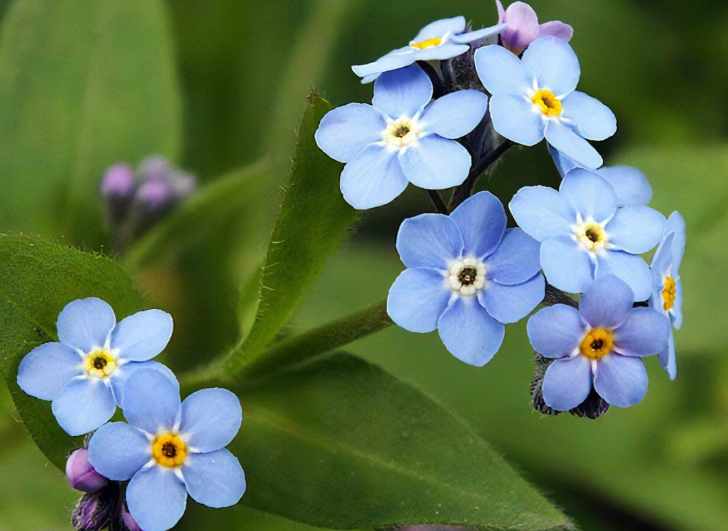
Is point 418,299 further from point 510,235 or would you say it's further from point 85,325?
point 85,325

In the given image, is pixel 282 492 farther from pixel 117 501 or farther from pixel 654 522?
pixel 654 522

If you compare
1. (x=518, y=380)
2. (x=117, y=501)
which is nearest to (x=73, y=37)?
(x=117, y=501)

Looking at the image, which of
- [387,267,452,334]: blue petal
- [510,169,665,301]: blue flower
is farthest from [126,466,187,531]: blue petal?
[510,169,665,301]: blue flower

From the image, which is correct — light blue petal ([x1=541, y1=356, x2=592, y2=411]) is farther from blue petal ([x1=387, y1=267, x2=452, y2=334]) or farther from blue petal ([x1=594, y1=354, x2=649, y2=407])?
blue petal ([x1=387, y1=267, x2=452, y2=334])

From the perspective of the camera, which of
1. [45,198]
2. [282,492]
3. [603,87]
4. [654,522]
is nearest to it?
[282,492]

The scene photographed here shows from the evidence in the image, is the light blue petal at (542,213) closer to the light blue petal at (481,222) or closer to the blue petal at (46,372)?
the light blue petal at (481,222)

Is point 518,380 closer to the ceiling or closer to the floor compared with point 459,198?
closer to the floor
